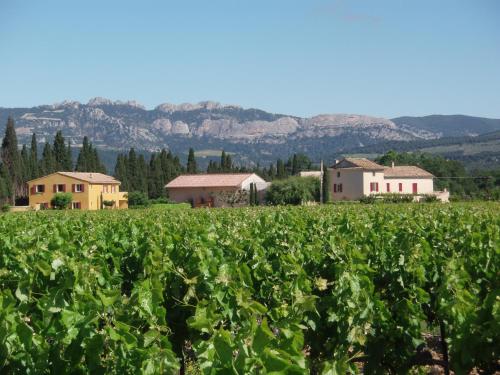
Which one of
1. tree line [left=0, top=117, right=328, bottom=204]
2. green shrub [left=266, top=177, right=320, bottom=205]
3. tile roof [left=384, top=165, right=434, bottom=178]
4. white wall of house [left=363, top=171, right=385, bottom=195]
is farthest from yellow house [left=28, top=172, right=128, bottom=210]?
tile roof [left=384, top=165, right=434, bottom=178]

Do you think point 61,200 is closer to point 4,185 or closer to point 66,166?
point 4,185

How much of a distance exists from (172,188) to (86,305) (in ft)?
225

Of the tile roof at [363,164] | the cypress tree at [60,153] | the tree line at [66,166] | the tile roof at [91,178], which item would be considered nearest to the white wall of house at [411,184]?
the tile roof at [363,164]

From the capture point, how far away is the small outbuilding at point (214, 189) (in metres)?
68.6

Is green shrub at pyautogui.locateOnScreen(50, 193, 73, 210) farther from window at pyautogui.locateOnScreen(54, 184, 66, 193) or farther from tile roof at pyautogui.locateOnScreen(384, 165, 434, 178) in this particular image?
tile roof at pyautogui.locateOnScreen(384, 165, 434, 178)

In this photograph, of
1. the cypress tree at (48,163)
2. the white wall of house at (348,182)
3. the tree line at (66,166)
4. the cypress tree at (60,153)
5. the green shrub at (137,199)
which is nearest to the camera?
the green shrub at (137,199)

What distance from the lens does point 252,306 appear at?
4.60 m

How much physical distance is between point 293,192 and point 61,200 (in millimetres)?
21494

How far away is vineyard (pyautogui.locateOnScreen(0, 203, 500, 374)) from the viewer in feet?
13.5

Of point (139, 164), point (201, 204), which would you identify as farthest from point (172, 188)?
point (139, 164)

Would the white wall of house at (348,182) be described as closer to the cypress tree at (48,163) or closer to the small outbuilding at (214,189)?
the small outbuilding at (214,189)

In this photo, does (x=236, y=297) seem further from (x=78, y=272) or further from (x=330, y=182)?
(x=330, y=182)

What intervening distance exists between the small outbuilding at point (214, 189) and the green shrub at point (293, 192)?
466cm

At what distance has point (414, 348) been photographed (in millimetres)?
6340
